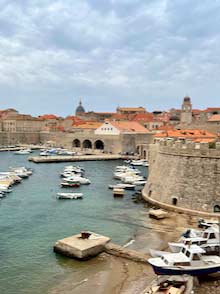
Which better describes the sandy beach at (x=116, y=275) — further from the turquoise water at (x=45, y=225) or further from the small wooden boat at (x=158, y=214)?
the small wooden boat at (x=158, y=214)

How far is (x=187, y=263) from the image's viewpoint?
534 inches

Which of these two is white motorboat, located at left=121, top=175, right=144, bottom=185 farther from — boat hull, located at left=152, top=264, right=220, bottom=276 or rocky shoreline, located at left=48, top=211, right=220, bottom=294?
boat hull, located at left=152, top=264, right=220, bottom=276

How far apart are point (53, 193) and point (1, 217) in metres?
9.56

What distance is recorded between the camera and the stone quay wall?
22.7 meters

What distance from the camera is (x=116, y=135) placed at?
77.4m

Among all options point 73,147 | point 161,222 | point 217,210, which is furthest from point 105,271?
point 73,147

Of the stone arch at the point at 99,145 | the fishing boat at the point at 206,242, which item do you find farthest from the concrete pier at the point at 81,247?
the stone arch at the point at 99,145

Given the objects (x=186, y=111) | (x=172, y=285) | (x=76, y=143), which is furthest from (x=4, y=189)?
(x=186, y=111)

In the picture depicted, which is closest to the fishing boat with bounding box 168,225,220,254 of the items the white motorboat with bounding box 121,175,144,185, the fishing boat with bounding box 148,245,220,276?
the fishing boat with bounding box 148,245,220,276

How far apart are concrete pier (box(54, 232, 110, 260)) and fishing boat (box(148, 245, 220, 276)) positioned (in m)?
3.92

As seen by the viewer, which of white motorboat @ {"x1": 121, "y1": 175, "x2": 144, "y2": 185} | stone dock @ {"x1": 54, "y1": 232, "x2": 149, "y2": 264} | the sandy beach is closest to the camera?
the sandy beach

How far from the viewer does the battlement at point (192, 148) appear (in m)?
23.1

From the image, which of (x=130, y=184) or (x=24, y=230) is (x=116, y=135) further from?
(x=24, y=230)

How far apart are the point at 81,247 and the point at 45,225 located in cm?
624
